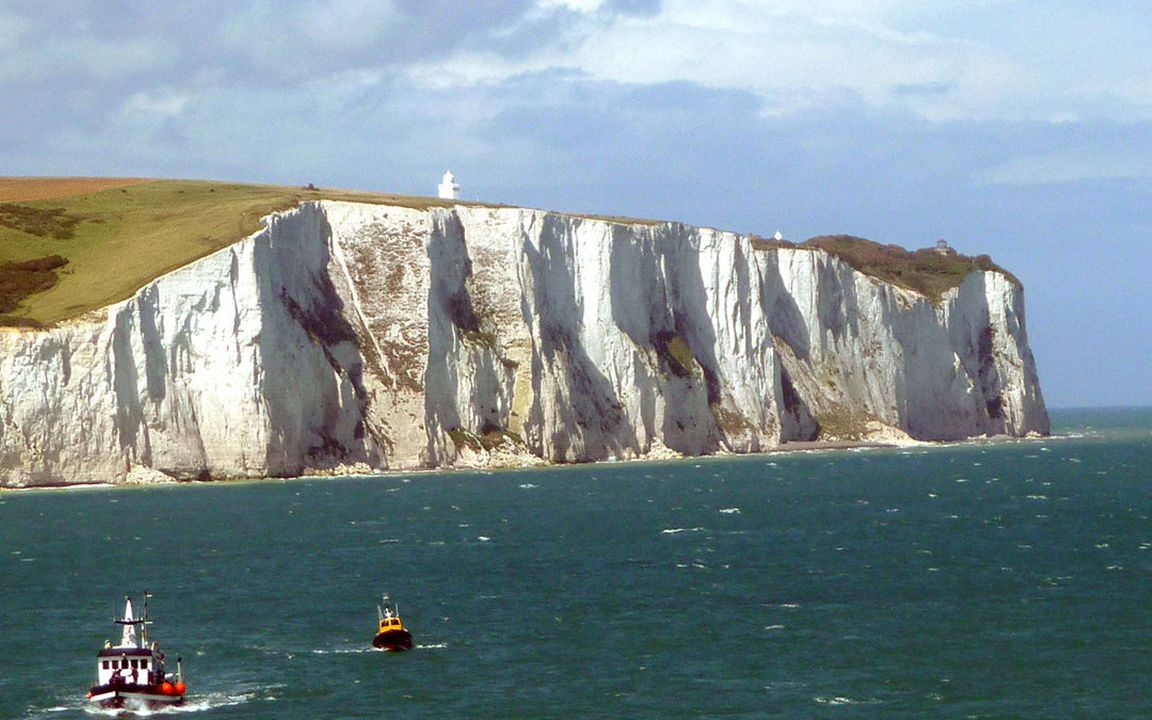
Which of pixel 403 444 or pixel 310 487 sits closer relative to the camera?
pixel 310 487

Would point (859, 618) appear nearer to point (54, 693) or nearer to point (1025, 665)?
point (1025, 665)

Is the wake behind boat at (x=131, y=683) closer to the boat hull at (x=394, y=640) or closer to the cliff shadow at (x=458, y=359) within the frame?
the boat hull at (x=394, y=640)

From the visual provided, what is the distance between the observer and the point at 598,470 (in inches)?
3551

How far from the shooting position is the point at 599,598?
42.8m

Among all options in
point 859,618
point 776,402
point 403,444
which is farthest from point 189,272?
point 859,618

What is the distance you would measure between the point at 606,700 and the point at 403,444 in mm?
56463

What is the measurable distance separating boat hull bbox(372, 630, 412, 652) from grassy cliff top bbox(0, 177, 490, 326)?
43.6 meters

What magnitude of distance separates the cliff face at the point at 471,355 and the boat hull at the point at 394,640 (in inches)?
1654

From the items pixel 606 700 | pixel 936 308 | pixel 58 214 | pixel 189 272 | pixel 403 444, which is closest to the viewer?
pixel 606 700

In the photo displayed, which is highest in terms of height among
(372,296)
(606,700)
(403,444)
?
(372,296)

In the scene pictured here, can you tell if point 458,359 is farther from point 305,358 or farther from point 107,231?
point 107,231

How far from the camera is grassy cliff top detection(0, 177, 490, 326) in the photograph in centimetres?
8075

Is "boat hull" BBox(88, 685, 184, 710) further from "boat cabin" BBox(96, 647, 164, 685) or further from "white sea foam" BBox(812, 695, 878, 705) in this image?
"white sea foam" BBox(812, 695, 878, 705)

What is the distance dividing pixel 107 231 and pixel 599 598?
58533 millimetres
